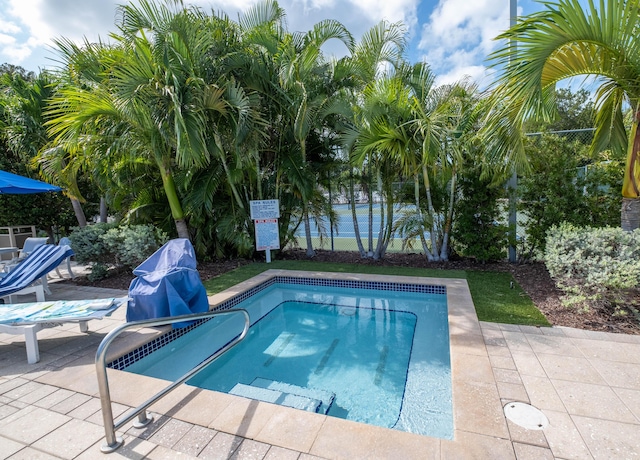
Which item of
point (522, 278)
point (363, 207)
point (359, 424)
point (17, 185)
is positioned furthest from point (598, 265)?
point (17, 185)

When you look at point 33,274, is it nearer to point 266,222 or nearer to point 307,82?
point 266,222

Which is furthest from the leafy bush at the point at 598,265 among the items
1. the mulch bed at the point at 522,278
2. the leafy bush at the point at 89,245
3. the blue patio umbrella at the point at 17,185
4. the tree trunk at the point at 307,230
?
the blue patio umbrella at the point at 17,185

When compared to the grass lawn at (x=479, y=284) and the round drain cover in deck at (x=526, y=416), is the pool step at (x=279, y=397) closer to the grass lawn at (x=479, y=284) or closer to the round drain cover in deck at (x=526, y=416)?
the round drain cover in deck at (x=526, y=416)

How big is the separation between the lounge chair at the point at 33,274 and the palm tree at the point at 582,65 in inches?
268

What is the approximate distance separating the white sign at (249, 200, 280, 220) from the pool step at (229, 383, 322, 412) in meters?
4.63

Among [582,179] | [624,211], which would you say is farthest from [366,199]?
[624,211]

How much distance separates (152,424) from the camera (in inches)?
89.7

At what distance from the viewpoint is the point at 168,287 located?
3.83 meters

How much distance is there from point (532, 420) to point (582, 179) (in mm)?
5392

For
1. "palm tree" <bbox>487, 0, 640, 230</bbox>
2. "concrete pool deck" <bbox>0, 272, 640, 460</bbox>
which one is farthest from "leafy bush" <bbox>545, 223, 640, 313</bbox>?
"palm tree" <bbox>487, 0, 640, 230</bbox>

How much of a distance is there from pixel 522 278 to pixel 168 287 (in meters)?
6.07

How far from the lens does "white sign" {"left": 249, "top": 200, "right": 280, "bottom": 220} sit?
24.2ft

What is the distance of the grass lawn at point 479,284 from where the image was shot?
411 centimetres

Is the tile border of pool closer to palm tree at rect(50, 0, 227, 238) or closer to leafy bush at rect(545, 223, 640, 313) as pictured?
leafy bush at rect(545, 223, 640, 313)
